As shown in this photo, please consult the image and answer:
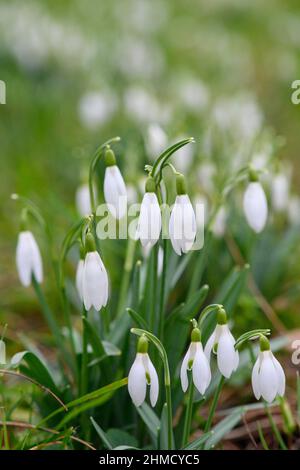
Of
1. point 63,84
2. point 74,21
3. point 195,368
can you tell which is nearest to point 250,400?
Result: point 195,368

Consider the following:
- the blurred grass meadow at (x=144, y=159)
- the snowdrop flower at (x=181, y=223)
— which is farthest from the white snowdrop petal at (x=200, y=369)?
the blurred grass meadow at (x=144, y=159)

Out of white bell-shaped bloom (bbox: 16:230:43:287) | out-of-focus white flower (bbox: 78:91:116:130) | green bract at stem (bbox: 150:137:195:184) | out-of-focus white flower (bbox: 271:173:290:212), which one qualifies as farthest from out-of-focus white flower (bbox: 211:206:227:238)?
out-of-focus white flower (bbox: 78:91:116:130)

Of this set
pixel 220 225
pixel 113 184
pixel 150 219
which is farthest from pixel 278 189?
pixel 150 219

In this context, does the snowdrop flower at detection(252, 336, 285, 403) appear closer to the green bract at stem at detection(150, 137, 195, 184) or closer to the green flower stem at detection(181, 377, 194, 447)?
the green flower stem at detection(181, 377, 194, 447)

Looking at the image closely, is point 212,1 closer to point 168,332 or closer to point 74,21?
point 74,21

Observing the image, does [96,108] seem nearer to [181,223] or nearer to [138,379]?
[181,223]

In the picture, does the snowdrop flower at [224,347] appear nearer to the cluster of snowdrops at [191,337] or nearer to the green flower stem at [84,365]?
the cluster of snowdrops at [191,337]
